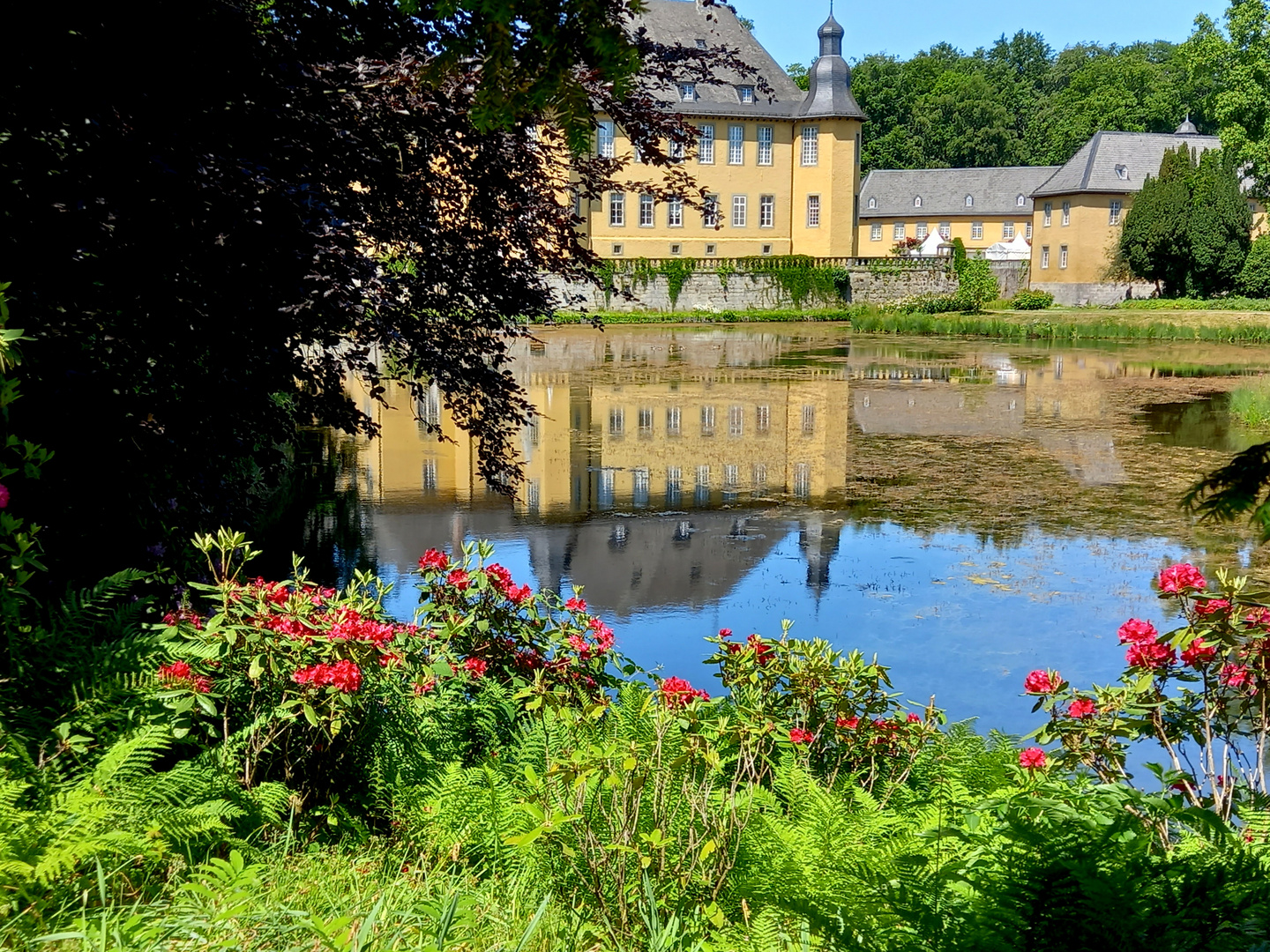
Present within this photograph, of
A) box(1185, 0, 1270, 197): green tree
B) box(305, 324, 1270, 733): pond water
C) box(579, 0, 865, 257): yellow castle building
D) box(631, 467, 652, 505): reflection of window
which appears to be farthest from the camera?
box(579, 0, 865, 257): yellow castle building

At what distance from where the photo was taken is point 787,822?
143 inches

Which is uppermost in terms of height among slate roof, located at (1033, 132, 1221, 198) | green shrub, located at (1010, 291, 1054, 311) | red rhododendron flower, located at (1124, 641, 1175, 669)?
slate roof, located at (1033, 132, 1221, 198)

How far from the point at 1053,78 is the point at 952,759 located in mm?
106355

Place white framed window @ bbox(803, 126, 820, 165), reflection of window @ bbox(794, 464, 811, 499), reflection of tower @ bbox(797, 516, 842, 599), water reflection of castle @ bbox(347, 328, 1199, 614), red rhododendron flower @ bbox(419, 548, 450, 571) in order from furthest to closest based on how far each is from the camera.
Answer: white framed window @ bbox(803, 126, 820, 165) → reflection of window @ bbox(794, 464, 811, 499) → water reflection of castle @ bbox(347, 328, 1199, 614) → reflection of tower @ bbox(797, 516, 842, 599) → red rhododendron flower @ bbox(419, 548, 450, 571)

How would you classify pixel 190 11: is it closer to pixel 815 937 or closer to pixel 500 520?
pixel 815 937

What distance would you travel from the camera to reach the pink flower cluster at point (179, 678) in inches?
150

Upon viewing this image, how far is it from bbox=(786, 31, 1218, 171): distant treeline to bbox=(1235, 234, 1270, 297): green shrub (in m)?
35.4

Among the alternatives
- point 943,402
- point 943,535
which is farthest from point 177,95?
point 943,402

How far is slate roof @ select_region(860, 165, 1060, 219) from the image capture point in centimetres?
7500

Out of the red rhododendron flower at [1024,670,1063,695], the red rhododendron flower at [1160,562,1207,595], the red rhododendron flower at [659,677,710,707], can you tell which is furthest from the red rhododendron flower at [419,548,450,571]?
the red rhododendron flower at [1160,562,1207,595]

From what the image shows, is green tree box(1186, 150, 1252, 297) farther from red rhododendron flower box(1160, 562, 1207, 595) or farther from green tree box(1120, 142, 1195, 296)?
red rhododendron flower box(1160, 562, 1207, 595)

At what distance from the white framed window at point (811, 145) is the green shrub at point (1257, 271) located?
19.8 m

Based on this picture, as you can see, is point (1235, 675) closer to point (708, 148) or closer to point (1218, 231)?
point (1218, 231)

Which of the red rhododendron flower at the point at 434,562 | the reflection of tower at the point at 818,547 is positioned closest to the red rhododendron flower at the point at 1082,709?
the red rhododendron flower at the point at 434,562
